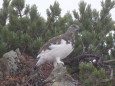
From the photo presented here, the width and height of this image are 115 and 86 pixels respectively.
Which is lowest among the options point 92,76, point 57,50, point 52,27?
point 92,76

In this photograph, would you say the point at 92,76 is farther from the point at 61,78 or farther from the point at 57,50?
the point at 57,50

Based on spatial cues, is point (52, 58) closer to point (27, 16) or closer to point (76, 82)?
point (76, 82)

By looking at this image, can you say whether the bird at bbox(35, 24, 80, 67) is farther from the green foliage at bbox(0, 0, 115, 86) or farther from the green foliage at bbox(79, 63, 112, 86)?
the green foliage at bbox(0, 0, 115, 86)

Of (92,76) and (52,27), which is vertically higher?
(52,27)

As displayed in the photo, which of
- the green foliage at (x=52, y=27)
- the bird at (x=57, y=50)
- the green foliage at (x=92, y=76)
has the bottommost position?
the green foliage at (x=92, y=76)

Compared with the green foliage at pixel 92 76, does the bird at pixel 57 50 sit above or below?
above

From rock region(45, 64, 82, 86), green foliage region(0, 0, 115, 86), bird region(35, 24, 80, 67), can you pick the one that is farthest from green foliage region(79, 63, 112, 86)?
green foliage region(0, 0, 115, 86)

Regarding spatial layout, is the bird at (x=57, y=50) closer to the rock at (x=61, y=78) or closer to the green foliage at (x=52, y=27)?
the rock at (x=61, y=78)

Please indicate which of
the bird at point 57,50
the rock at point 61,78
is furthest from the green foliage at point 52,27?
the rock at point 61,78

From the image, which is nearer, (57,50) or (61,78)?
(61,78)

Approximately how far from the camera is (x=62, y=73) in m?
A: 4.93

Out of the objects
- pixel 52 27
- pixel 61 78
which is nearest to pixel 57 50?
pixel 61 78

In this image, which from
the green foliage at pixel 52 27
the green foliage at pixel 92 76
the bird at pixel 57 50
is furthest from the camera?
the green foliage at pixel 52 27

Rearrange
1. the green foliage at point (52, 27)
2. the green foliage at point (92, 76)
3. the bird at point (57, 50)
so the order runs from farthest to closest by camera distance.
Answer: the green foliage at point (52, 27) → the bird at point (57, 50) → the green foliage at point (92, 76)
